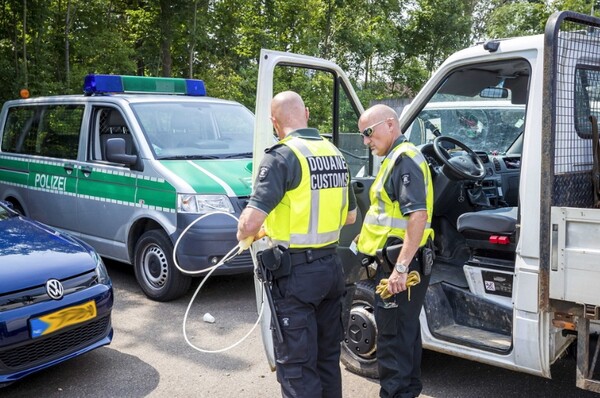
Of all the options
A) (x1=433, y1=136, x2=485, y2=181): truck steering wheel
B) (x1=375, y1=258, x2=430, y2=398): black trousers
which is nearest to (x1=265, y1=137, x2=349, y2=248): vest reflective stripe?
(x1=375, y1=258, x2=430, y2=398): black trousers

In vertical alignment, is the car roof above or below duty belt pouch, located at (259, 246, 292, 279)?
above

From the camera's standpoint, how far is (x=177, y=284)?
5.60 meters

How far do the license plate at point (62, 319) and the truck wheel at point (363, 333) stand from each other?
67.5 inches

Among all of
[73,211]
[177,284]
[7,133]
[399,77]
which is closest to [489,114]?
[177,284]

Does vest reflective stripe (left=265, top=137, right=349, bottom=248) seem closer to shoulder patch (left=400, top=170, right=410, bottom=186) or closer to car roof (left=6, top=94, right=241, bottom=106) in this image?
shoulder patch (left=400, top=170, right=410, bottom=186)

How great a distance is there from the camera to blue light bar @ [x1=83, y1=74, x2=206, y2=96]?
651 cm

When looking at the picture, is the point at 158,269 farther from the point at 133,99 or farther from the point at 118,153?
the point at 133,99

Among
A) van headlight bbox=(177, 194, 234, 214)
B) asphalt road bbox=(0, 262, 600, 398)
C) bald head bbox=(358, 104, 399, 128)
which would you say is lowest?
asphalt road bbox=(0, 262, 600, 398)

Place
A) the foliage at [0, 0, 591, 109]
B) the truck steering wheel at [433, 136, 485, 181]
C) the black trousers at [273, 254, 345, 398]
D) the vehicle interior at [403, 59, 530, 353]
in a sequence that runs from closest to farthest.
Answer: the black trousers at [273, 254, 345, 398], the vehicle interior at [403, 59, 530, 353], the truck steering wheel at [433, 136, 485, 181], the foliage at [0, 0, 591, 109]

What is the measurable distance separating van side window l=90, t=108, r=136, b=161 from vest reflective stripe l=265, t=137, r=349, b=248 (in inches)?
137

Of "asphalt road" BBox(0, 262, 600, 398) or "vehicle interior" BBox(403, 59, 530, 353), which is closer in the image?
"vehicle interior" BBox(403, 59, 530, 353)

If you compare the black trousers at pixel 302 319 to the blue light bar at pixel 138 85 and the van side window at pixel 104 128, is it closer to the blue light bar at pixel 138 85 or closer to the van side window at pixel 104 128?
the van side window at pixel 104 128

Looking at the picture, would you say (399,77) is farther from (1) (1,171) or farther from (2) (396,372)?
(2) (396,372)

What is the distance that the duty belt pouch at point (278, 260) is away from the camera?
2.99m
